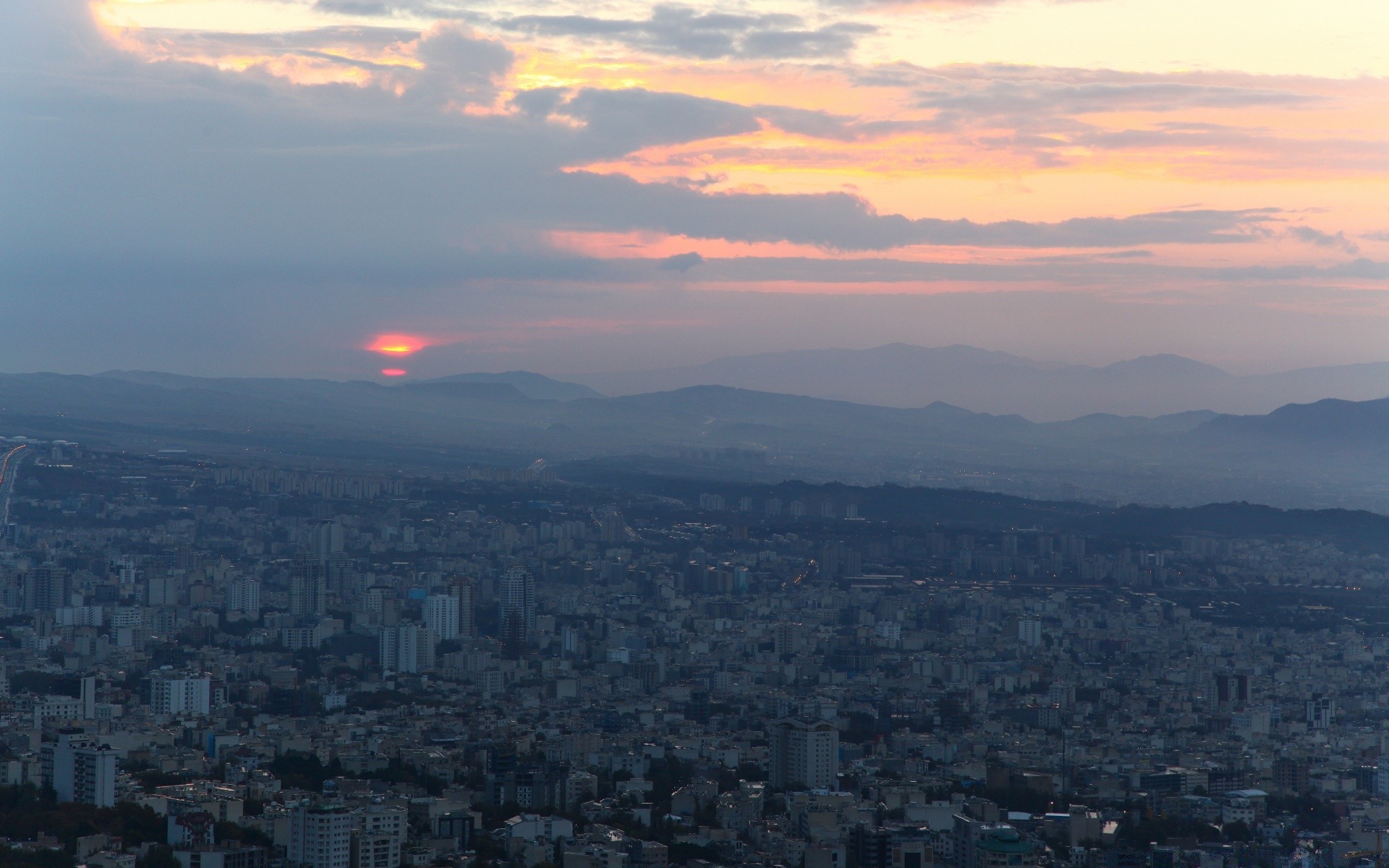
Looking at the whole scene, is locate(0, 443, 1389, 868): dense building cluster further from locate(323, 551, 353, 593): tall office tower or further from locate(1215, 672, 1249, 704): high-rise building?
locate(323, 551, 353, 593): tall office tower

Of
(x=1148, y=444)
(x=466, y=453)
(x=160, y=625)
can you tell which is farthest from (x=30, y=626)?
(x=1148, y=444)

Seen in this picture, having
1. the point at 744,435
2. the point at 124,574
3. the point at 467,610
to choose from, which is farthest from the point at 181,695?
the point at 744,435

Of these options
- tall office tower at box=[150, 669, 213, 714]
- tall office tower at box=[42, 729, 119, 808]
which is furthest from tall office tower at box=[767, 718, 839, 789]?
tall office tower at box=[150, 669, 213, 714]

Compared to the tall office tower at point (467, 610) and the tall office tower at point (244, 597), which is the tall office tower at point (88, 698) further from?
the tall office tower at point (244, 597)

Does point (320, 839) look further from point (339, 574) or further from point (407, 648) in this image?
point (339, 574)

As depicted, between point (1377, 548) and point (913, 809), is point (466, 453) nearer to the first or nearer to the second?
point (1377, 548)

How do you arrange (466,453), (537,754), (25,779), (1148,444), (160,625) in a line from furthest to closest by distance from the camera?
(1148,444) → (466,453) → (160,625) → (537,754) → (25,779)
